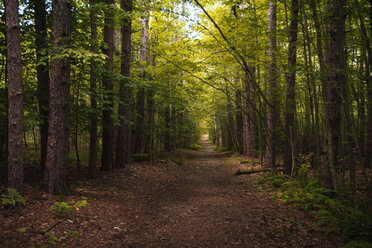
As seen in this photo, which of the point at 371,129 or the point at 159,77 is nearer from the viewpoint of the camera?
the point at 371,129

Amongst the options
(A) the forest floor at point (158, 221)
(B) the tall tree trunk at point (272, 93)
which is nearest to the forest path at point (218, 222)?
(A) the forest floor at point (158, 221)

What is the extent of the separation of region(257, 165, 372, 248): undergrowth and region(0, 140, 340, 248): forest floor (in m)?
0.25

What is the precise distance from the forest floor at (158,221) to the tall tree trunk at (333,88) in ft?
4.50

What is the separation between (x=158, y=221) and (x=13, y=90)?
4006mm

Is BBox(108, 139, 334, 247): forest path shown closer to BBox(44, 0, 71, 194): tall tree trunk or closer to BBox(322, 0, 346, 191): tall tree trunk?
BBox(322, 0, 346, 191): tall tree trunk

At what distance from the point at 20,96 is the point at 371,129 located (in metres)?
11.1

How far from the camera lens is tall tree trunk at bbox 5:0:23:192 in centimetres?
437

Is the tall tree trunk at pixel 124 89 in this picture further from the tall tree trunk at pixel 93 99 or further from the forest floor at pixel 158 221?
the forest floor at pixel 158 221

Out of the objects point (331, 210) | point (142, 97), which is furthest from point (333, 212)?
point (142, 97)

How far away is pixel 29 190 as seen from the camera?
18.7 ft

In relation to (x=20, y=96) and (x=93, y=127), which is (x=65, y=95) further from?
(x=93, y=127)

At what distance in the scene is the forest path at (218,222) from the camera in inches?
166

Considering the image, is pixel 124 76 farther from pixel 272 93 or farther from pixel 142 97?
pixel 142 97

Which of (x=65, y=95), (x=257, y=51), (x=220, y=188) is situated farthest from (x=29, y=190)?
(x=257, y=51)
